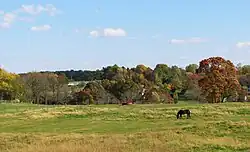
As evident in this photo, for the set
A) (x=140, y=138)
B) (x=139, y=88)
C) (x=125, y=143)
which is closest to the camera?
(x=125, y=143)

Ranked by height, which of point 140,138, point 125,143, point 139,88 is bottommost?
point 125,143

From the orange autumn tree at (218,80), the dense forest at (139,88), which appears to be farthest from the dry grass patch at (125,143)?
the dense forest at (139,88)

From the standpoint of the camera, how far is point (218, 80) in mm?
80938

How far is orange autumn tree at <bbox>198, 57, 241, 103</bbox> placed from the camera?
266 feet

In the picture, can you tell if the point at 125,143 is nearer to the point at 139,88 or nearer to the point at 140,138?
the point at 140,138

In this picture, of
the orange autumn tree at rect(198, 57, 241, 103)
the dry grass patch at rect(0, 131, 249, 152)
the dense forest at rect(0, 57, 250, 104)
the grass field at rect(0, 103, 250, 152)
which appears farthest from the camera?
the dense forest at rect(0, 57, 250, 104)

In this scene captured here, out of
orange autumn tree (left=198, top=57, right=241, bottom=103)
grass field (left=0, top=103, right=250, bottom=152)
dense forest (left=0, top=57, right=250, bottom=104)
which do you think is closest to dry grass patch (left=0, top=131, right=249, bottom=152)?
grass field (left=0, top=103, right=250, bottom=152)

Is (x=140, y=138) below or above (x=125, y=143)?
above

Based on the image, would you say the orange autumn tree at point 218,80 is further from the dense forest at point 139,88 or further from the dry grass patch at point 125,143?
the dry grass patch at point 125,143

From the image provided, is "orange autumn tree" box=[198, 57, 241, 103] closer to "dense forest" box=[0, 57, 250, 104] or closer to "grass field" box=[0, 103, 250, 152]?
"dense forest" box=[0, 57, 250, 104]

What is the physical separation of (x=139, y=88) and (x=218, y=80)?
24.8 metres

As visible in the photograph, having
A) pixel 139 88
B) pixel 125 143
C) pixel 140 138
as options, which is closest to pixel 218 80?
pixel 139 88

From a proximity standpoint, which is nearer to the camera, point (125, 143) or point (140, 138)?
point (125, 143)

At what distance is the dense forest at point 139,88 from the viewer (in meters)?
82.6
